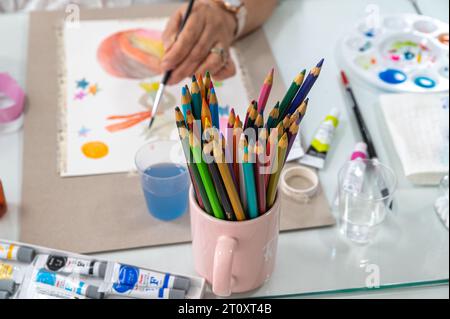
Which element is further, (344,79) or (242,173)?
(344,79)

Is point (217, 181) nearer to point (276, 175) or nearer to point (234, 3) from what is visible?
point (276, 175)

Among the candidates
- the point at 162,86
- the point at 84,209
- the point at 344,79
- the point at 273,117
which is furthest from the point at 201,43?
the point at 273,117

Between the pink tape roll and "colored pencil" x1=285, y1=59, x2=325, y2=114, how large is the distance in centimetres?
44

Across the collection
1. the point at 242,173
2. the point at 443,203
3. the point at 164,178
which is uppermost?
the point at 242,173

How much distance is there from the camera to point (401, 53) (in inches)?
35.6

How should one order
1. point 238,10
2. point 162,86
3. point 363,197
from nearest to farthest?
point 363,197 → point 162,86 → point 238,10

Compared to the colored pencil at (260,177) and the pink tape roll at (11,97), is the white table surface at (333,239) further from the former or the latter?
the colored pencil at (260,177)

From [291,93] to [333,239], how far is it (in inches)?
9.8

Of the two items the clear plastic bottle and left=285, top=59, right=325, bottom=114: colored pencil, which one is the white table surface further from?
left=285, top=59, right=325, bottom=114: colored pencil

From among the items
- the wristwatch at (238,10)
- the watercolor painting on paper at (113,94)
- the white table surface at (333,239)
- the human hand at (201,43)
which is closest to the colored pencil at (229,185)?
the white table surface at (333,239)

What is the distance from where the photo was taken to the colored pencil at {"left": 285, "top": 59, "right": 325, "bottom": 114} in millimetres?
486

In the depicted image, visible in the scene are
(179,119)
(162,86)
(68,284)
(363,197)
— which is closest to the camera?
(179,119)

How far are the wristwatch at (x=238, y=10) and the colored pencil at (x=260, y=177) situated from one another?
1.49ft

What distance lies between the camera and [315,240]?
69 centimetres
